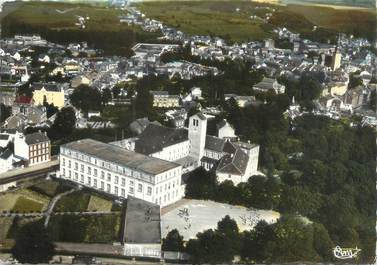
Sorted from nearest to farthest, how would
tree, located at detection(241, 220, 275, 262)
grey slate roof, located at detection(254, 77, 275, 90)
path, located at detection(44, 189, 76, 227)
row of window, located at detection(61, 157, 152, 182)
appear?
tree, located at detection(241, 220, 275, 262) < path, located at detection(44, 189, 76, 227) < row of window, located at detection(61, 157, 152, 182) < grey slate roof, located at detection(254, 77, 275, 90)

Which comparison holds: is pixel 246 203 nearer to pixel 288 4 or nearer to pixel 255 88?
pixel 255 88

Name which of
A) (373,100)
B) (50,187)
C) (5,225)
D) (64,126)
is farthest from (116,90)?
(373,100)

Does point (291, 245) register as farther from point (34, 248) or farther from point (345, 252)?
point (34, 248)

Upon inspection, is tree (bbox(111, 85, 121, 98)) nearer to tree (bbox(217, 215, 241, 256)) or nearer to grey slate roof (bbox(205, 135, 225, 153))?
grey slate roof (bbox(205, 135, 225, 153))

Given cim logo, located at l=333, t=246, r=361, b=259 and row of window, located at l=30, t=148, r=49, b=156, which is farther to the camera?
row of window, located at l=30, t=148, r=49, b=156

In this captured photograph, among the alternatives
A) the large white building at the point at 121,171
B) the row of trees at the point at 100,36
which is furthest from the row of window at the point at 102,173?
the row of trees at the point at 100,36

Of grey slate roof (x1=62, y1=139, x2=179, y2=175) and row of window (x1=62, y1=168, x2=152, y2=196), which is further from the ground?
grey slate roof (x1=62, y1=139, x2=179, y2=175)

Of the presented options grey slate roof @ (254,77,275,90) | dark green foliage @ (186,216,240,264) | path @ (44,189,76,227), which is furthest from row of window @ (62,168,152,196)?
grey slate roof @ (254,77,275,90)

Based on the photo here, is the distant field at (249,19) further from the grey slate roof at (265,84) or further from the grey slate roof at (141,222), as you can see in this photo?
the grey slate roof at (141,222)
